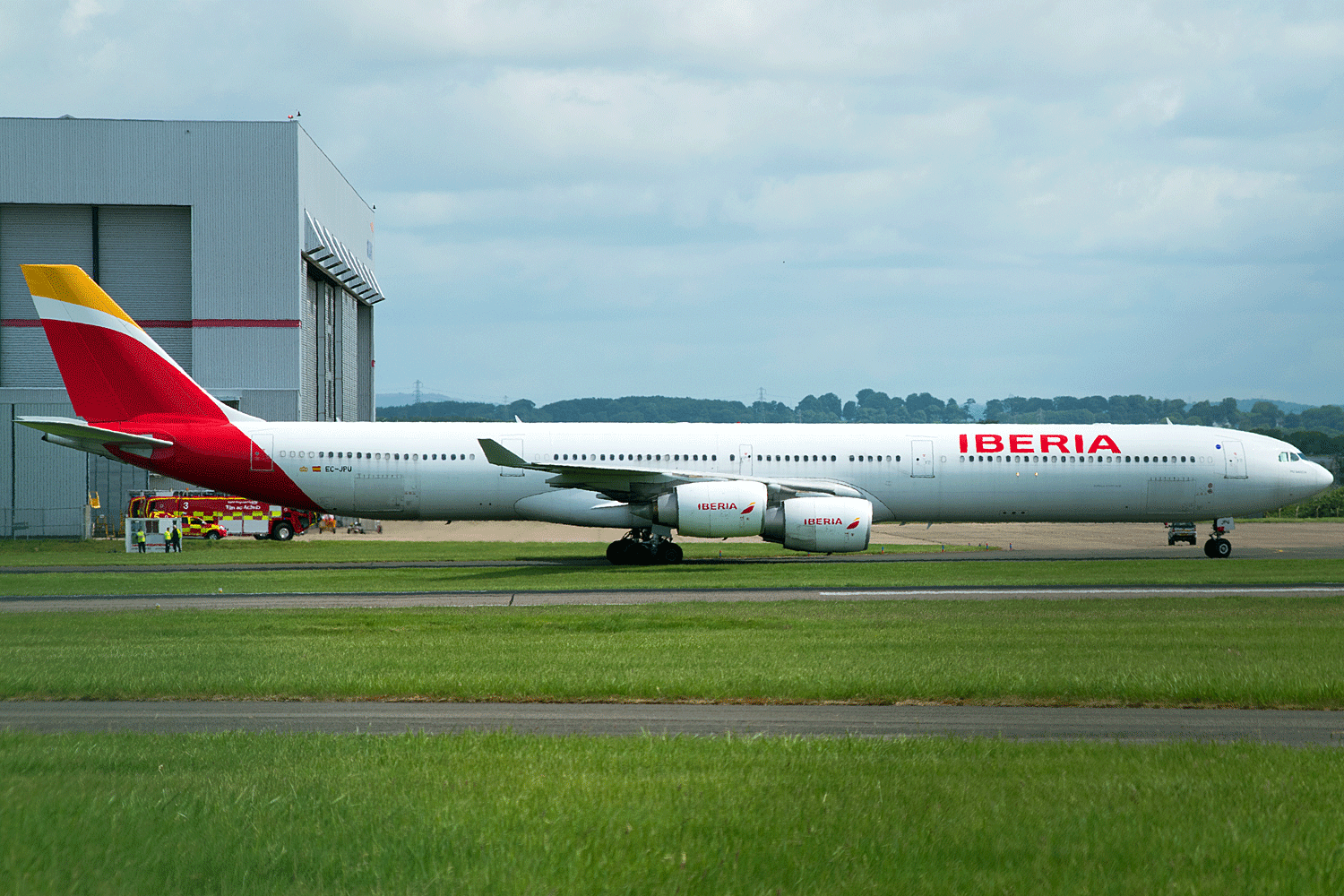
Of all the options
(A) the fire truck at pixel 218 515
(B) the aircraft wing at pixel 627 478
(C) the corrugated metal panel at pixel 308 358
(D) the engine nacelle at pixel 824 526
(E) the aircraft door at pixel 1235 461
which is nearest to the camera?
(B) the aircraft wing at pixel 627 478

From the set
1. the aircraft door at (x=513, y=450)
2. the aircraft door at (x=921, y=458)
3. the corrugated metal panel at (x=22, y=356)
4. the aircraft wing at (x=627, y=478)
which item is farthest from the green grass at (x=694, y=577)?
the corrugated metal panel at (x=22, y=356)

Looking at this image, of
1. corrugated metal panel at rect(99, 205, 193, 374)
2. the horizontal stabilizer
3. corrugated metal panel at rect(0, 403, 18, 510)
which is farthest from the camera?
corrugated metal panel at rect(99, 205, 193, 374)

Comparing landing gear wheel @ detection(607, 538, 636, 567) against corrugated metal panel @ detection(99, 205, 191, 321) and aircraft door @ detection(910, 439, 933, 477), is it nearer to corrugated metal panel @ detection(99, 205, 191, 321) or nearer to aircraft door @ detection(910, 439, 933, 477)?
aircraft door @ detection(910, 439, 933, 477)

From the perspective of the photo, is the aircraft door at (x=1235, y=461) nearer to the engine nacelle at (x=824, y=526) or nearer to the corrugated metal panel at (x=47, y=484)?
the engine nacelle at (x=824, y=526)

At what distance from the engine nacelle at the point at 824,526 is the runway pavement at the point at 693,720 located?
17.0 metres

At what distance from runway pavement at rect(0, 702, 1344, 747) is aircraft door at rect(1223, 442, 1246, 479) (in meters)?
23.3

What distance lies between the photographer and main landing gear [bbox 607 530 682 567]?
3052cm

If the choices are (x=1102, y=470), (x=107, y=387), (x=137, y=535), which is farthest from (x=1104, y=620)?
(x=137, y=535)

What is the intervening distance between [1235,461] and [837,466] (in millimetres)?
11418

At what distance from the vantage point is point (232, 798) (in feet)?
22.9

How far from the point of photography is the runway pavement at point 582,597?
20.1 meters

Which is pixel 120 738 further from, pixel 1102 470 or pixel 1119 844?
pixel 1102 470

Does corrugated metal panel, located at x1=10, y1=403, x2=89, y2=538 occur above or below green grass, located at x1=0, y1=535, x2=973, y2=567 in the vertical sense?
above

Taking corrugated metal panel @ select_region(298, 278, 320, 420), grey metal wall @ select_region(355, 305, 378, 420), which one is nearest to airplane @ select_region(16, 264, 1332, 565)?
corrugated metal panel @ select_region(298, 278, 320, 420)
